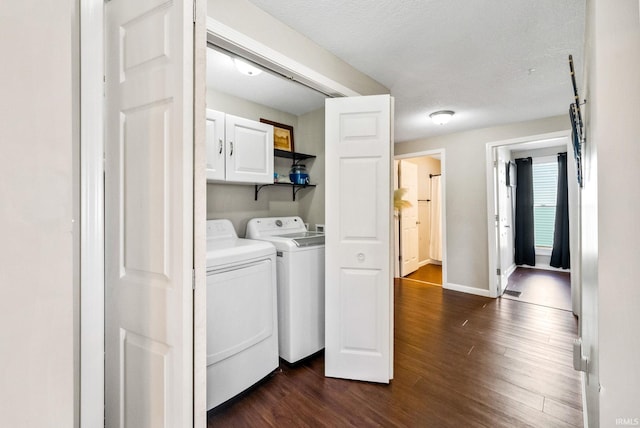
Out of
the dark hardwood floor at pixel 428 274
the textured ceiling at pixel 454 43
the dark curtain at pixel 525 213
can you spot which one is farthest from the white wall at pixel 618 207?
the dark curtain at pixel 525 213

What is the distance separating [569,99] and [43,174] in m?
4.04

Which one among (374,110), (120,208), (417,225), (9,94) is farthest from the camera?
(417,225)

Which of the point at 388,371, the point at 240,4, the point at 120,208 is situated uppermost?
the point at 240,4

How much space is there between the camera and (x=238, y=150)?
7.39ft

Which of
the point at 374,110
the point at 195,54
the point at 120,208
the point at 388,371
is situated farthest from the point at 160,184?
the point at 388,371

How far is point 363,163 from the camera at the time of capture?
1888 mm

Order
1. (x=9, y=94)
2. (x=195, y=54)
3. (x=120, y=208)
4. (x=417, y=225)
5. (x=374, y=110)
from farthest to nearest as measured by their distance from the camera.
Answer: (x=417, y=225), (x=374, y=110), (x=120, y=208), (x=195, y=54), (x=9, y=94)

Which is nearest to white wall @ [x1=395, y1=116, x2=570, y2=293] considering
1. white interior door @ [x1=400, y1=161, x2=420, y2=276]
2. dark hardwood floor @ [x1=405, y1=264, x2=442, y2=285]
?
dark hardwood floor @ [x1=405, y1=264, x2=442, y2=285]

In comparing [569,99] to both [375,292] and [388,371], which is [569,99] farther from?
[388,371]

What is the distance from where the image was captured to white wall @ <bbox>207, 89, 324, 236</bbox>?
8.02ft

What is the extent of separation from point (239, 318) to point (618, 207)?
1827 millimetres

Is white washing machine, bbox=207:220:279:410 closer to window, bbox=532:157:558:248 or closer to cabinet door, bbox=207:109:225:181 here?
cabinet door, bbox=207:109:225:181

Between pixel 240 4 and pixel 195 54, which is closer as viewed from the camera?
pixel 195 54

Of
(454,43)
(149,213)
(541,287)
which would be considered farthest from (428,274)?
(149,213)
